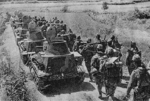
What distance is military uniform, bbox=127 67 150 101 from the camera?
6.90 meters

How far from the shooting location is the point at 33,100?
32.0 ft

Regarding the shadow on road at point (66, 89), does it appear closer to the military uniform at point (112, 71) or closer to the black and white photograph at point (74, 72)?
the black and white photograph at point (74, 72)

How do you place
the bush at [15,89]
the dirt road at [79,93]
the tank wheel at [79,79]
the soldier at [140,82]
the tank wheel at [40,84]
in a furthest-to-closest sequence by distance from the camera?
the tank wheel at [79,79]
the tank wheel at [40,84]
the dirt road at [79,93]
the bush at [15,89]
the soldier at [140,82]

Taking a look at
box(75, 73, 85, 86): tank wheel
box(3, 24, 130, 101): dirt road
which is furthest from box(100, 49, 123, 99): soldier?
box(75, 73, 85, 86): tank wheel

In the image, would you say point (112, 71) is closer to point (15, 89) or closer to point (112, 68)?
point (112, 68)

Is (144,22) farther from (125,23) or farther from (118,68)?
(118,68)

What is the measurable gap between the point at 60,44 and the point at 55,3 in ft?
148

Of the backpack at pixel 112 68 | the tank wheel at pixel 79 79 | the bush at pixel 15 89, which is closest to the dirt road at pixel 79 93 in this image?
the tank wheel at pixel 79 79

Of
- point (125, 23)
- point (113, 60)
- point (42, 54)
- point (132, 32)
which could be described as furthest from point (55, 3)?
point (113, 60)

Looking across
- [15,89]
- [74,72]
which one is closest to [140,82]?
[74,72]

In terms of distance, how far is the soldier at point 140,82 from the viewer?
22.6 feet

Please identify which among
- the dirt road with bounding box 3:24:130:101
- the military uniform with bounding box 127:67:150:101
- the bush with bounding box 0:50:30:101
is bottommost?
the dirt road with bounding box 3:24:130:101

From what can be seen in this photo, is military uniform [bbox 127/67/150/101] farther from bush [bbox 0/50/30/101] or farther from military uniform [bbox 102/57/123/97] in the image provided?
bush [bbox 0/50/30/101]

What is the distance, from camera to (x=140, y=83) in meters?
6.97
